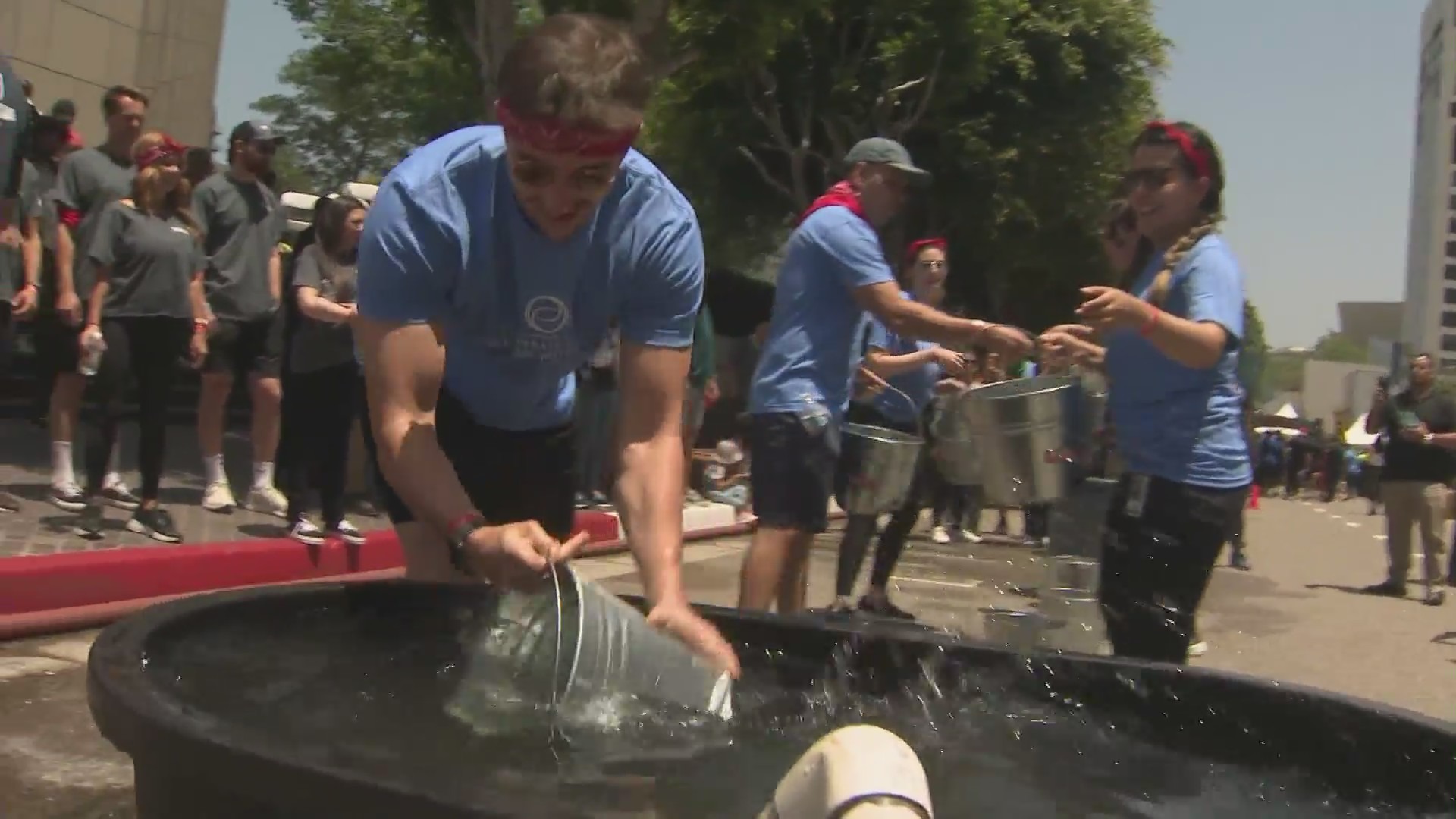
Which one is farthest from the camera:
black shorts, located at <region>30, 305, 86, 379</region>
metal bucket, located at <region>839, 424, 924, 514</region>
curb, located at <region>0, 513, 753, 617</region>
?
black shorts, located at <region>30, 305, 86, 379</region>

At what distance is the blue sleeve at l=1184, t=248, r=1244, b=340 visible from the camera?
337 cm

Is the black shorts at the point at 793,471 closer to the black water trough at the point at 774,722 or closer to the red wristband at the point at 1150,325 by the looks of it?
the red wristband at the point at 1150,325

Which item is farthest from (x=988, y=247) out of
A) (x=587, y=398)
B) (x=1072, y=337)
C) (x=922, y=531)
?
(x=1072, y=337)

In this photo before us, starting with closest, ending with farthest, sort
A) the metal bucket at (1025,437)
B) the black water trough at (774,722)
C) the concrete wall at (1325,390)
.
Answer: the black water trough at (774,722)
the metal bucket at (1025,437)
the concrete wall at (1325,390)

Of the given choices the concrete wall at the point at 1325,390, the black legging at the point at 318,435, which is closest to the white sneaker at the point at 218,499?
the black legging at the point at 318,435

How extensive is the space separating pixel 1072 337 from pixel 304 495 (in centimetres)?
408

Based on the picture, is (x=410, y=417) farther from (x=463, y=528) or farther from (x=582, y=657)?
(x=582, y=657)

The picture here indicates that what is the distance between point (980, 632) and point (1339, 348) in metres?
195

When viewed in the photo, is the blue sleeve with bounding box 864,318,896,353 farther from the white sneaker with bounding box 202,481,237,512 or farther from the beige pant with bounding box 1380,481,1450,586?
the beige pant with bounding box 1380,481,1450,586

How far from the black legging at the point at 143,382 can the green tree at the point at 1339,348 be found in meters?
178

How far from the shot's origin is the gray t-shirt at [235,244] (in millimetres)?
7098

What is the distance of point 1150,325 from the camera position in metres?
3.24

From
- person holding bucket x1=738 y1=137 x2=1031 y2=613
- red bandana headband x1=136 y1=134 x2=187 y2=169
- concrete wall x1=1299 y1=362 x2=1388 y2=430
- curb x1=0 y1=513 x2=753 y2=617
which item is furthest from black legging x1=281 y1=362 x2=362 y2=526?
concrete wall x1=1299 y1=362 x2=1388 y2=430

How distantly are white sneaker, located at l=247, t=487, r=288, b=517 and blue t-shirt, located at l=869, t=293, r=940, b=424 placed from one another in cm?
316
